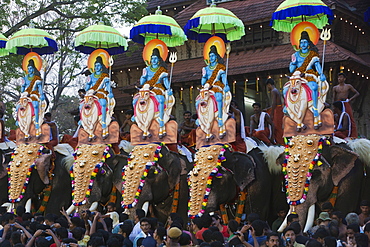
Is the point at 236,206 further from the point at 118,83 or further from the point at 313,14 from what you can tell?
the point at 118,83

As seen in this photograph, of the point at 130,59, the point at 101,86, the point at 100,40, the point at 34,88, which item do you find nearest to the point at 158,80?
the point at 101,86

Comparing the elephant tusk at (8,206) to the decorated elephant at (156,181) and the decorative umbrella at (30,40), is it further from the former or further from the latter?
the decorative umbrella at (30,40)

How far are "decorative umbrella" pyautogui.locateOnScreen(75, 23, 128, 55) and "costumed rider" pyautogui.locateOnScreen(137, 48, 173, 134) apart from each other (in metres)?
1.41

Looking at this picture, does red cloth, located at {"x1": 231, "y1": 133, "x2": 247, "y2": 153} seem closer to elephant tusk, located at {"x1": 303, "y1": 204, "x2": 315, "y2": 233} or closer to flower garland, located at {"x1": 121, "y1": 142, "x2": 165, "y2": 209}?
flower garland, located at {"x1": 121, "y1": 142, "x2": 165, "y2": 209}

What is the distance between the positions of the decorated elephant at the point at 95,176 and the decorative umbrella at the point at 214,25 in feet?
8.30

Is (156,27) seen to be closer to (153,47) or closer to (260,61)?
(153,47)

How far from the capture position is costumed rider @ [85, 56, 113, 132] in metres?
14.1

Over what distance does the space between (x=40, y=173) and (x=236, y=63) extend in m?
6.62

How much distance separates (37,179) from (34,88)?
1.75m

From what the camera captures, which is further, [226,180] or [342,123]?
[342,123]

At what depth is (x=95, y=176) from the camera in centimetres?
1349

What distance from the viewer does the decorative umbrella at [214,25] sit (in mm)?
13203

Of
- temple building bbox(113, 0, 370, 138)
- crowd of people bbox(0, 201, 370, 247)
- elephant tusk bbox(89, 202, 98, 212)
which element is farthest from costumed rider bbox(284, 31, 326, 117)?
temple building bbox(113, 0, 370, 138)

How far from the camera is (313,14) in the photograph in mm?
12234
